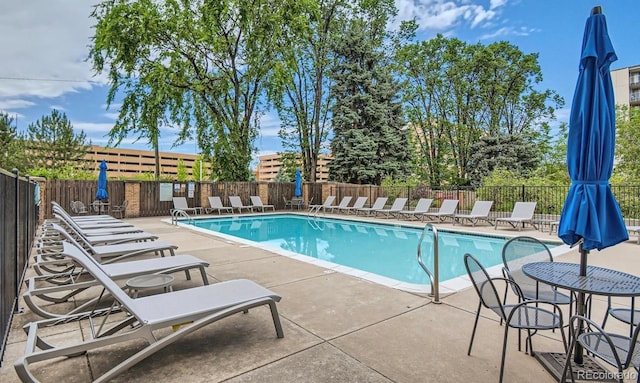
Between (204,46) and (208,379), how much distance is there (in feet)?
60.8

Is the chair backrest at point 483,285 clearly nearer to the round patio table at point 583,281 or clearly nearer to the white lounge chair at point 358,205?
the round patio table at point 583,281

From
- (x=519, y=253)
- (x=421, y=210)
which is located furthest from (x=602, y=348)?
(x=421, y=210)

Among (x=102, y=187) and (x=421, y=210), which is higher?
(x=102, y=187)

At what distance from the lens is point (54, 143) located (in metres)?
28.7

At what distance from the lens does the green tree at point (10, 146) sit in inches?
920

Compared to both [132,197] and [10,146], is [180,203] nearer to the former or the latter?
[132,197]

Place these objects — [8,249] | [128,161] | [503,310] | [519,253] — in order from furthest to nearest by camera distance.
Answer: [128,161] < [519,253] < [8,249] < [503,310]

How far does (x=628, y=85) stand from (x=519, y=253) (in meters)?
50.8

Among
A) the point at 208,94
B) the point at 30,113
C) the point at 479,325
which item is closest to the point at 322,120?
the point at 208,94

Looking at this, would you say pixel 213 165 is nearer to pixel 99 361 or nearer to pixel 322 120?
pixel 322 120

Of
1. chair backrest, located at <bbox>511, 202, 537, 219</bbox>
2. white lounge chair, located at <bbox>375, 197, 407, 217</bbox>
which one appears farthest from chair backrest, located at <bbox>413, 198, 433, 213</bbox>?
chair backrest, located at <bbox>511, 202, 537, 219</bbox>

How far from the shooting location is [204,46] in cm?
1773

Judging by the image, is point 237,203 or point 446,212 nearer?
point 446,212

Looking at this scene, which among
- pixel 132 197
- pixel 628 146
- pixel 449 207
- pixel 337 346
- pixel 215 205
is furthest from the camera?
pixel 628 146
